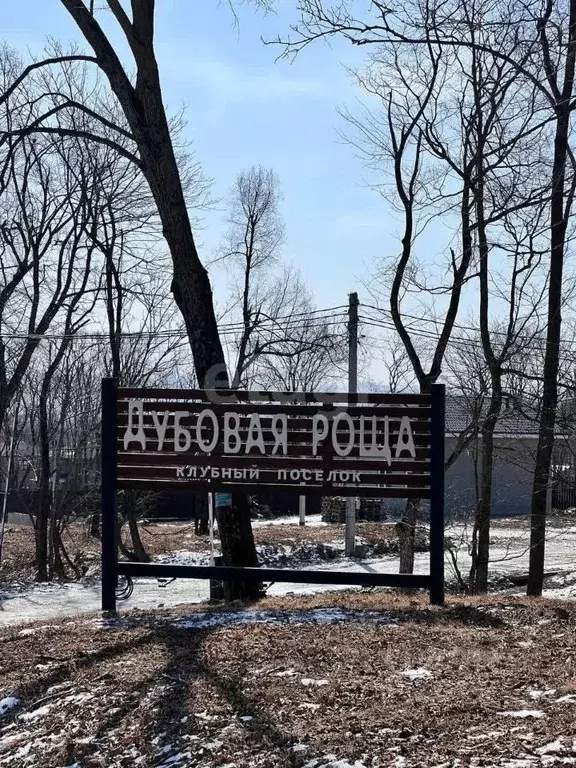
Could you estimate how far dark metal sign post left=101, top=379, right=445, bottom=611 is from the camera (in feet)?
25.3

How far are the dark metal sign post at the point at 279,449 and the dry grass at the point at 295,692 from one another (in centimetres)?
94

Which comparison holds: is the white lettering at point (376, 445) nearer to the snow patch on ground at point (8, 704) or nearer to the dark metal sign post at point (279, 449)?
the dark metal sign post at point (279, 449)

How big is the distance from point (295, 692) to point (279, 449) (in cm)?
306

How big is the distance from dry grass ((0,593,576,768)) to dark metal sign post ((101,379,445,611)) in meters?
0.94

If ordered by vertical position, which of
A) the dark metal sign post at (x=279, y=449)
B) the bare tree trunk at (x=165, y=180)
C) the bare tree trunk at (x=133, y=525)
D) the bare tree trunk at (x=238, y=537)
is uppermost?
the bare tree trunk at (x=165, y=180)

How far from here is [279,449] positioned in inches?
309

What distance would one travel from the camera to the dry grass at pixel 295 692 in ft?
13.9

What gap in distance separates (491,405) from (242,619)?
942 cm

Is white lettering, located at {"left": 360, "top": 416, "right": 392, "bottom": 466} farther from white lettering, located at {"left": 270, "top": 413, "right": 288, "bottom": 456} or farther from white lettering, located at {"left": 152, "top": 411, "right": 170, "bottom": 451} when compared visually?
white lettering, located at {"left": 152, "top": 411, "right": 170, "bottom": 451}

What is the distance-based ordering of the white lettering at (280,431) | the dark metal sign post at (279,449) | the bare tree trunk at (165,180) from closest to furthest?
the dark metal sign post at (279,449), the white lettering at (280,431), the bare tree trunk at (165,180)

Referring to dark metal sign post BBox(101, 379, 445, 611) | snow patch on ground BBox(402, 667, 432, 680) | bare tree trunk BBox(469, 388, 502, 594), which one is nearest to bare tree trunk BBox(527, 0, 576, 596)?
bare tree trunk BBox(469, 388, 502, 594)

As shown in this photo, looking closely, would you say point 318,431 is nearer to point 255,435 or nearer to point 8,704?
point 255,435

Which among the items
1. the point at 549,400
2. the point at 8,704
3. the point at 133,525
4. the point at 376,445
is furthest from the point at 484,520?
the point at 8,704

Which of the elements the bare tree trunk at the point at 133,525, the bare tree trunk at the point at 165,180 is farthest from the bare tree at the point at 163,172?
the bare tree trunk at the point at 133,525
